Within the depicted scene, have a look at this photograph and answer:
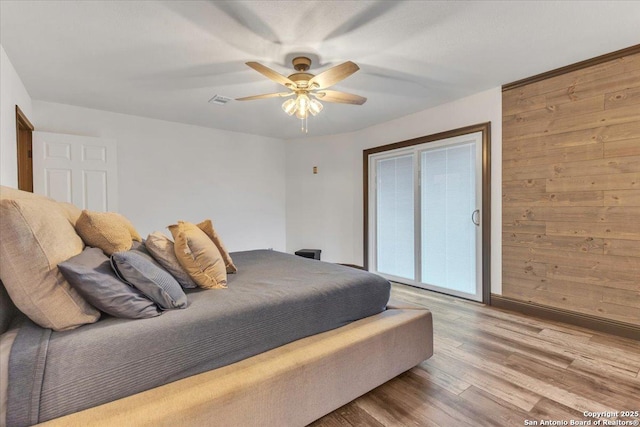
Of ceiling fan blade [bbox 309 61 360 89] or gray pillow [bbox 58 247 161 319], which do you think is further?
ceiling fan blade [bbox 309 61 360 89]

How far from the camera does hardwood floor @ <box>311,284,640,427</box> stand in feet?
5.09

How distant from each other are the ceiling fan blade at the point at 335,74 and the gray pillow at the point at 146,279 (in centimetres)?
170

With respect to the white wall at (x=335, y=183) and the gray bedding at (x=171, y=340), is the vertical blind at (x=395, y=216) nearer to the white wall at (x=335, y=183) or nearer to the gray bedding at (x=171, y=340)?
the white wall at (x=335, y=183)

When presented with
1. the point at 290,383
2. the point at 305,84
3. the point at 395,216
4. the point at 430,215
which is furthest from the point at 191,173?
the point at 290,383

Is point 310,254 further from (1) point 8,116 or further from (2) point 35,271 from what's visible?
(2) point 35,271

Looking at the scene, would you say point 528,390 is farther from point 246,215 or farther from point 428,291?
point 246,215

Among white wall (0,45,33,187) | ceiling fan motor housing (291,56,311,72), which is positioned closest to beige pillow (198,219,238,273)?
ceiling fan motor housing (291,56,311,72)

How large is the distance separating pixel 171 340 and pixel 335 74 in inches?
76.8

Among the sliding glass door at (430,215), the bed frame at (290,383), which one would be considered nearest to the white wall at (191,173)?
the sliding glass door at (430,215)

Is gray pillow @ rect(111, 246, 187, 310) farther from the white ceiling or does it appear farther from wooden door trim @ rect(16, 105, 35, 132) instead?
wooden door trim @ rect(16, 105, 35, 132)

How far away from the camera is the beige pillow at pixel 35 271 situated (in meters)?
1.06

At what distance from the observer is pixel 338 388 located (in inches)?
60.8

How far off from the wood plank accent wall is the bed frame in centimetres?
174

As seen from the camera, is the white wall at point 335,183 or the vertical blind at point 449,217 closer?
the vertical blind at point 449,217
